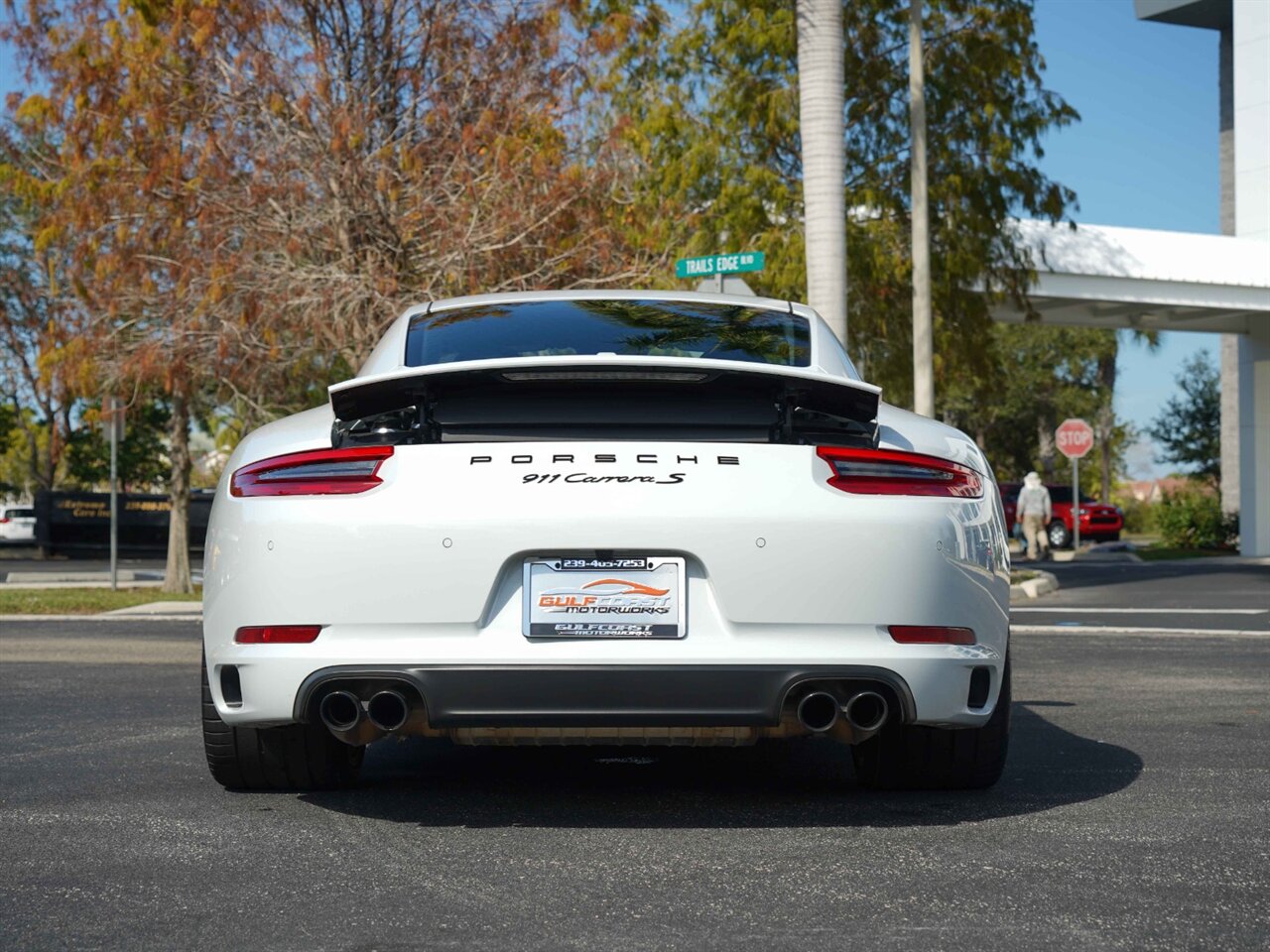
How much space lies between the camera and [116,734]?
7.04 metres

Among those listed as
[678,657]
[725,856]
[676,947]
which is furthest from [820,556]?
[676,947]

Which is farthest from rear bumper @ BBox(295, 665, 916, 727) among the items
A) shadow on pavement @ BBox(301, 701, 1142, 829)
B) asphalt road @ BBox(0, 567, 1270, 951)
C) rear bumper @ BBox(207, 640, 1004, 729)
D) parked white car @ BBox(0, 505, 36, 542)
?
parked white car @ BBox(0, 505, 36, 542)

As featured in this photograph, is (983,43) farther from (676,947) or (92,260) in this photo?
(676,947)

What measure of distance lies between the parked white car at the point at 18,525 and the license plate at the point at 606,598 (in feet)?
136

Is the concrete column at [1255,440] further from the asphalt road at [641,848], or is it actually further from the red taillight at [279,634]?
the red taillight at [279,634]

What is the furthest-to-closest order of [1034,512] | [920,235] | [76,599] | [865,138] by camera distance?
[1034,512] < [865,138] < [920,235] < [76,599]

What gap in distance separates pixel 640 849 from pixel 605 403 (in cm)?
122

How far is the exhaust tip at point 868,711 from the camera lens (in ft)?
15.2

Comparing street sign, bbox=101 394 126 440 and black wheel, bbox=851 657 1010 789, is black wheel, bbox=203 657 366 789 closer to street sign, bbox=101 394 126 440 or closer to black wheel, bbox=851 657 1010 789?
black wheel, bbox=851 657 1010 789

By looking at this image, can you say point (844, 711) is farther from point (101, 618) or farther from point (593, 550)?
point (101, 618)

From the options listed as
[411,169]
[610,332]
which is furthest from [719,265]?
[610,332]

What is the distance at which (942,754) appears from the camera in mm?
5234

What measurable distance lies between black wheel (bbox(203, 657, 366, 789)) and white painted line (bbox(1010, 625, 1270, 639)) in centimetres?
917

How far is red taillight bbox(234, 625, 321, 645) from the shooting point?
182 inches
